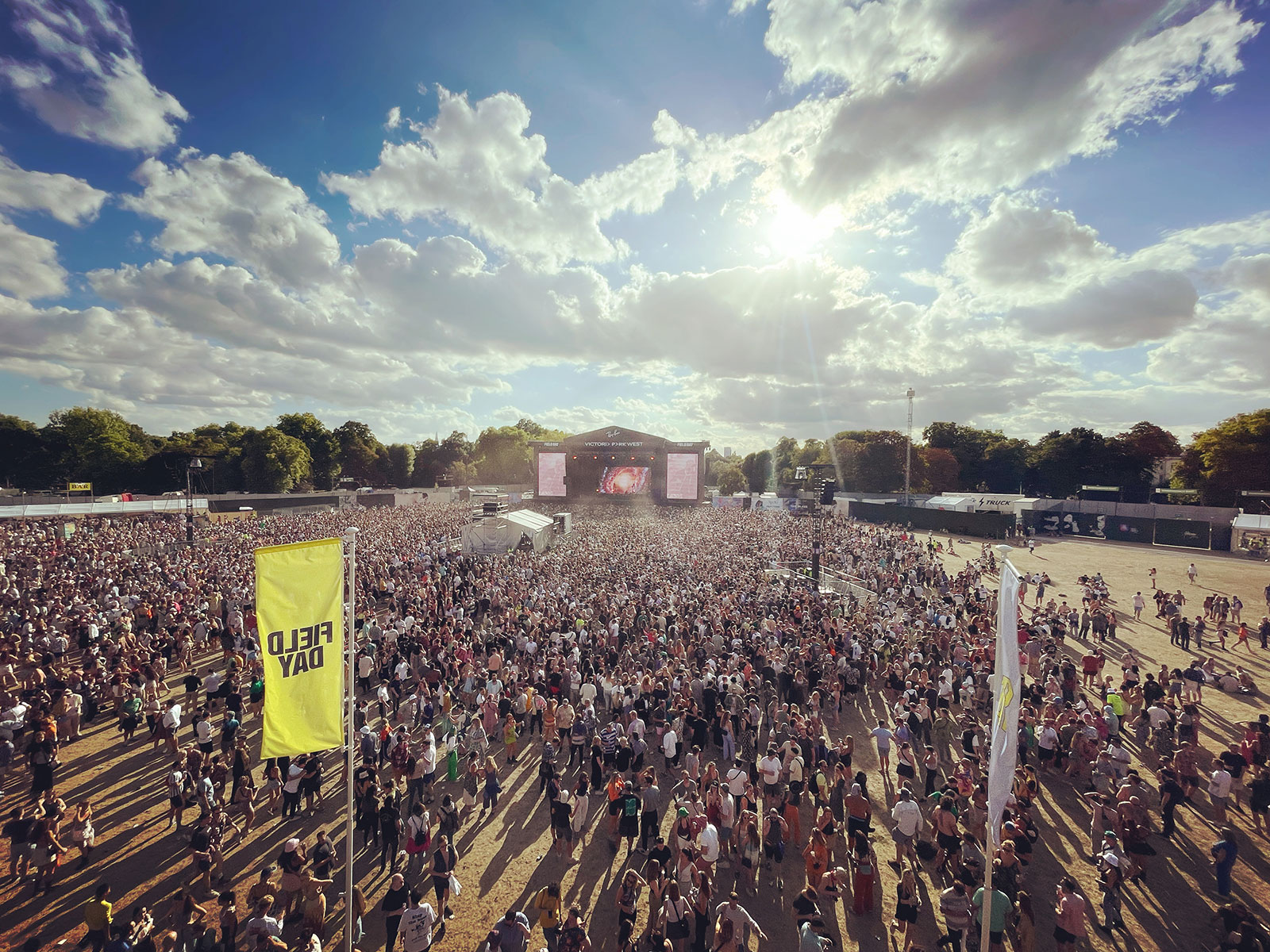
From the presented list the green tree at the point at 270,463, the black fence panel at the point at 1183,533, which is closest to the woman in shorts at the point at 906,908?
the black fence panel at the point at 1183,533

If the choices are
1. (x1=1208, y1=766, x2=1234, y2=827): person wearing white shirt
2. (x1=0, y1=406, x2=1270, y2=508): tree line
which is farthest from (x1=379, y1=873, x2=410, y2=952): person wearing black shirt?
(x1=0, y1=406, x2=1270, y2=508): tree line

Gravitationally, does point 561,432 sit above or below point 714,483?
above

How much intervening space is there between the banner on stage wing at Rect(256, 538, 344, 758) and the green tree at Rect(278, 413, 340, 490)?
257ft

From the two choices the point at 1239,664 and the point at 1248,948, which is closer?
the point at 1248,948

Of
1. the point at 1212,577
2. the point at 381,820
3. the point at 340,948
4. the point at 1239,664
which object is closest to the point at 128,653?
the point at 381,820

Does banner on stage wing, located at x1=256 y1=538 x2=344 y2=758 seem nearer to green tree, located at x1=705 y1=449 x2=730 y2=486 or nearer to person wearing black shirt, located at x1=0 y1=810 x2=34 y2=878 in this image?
person wearing black shirt, located at x1=0 y1=810 x2=34 y2=878

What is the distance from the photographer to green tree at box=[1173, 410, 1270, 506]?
137 ft

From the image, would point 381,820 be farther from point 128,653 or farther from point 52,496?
point 52,496

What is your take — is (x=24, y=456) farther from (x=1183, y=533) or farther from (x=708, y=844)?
(x=1183, y=533)

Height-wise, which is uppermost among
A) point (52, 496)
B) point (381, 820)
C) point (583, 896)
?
point (52, 496)

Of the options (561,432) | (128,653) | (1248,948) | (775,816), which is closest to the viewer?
(1248,948)

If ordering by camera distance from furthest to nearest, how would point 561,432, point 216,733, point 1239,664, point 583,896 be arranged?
1. point 561,432
2. point 1239,664
3. point 216,733
4. point 583,896

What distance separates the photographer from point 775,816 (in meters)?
7.55

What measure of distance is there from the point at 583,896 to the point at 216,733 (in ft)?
30.0
